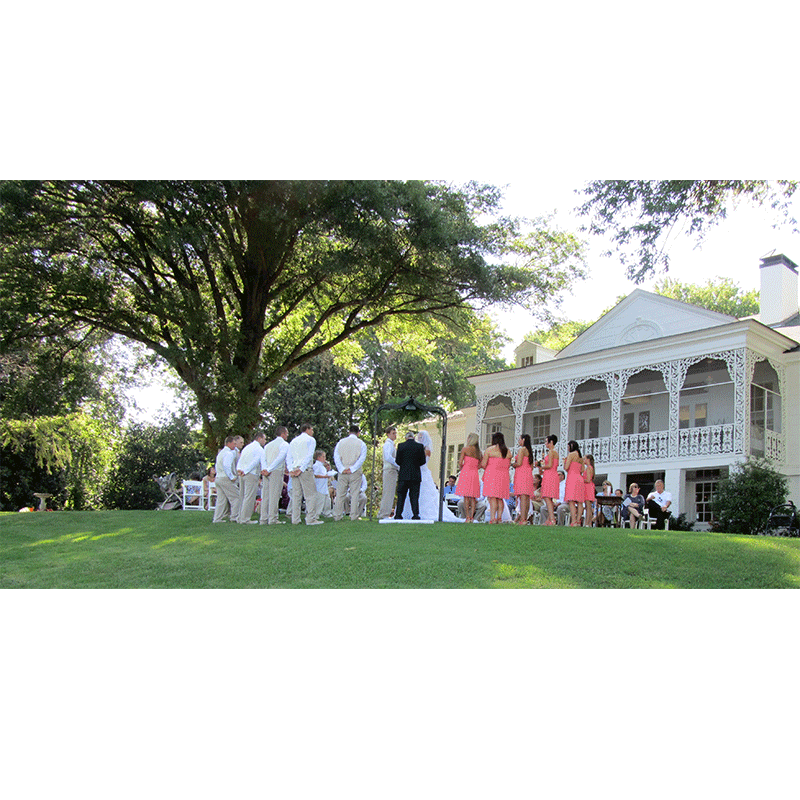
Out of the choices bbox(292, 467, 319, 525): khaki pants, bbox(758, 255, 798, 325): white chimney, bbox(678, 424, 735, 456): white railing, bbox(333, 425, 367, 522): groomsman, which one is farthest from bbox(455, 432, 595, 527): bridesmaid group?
bbox(758, 255, 798, 325): white chimney

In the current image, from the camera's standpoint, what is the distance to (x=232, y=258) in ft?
69.6

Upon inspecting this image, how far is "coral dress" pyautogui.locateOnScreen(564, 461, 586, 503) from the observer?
13728 mm

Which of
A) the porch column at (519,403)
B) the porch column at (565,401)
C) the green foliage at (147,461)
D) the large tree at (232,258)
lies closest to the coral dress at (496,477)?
the large tree at (232,258)

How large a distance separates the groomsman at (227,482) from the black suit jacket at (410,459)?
3.20 m

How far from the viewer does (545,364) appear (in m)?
26.1

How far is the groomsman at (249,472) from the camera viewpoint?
44.1ft

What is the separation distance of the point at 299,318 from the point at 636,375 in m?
11.7

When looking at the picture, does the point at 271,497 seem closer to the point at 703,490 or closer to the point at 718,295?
the point at 703,490

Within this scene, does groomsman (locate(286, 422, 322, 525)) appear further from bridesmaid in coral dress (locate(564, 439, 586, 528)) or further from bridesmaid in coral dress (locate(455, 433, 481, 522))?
bridesmaid in coral dress (locate(564, 439, 586, 528))

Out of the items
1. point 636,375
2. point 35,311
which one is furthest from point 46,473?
point 636,375

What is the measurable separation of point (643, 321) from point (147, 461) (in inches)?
738

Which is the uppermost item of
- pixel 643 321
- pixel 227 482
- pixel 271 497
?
pixel 643 321

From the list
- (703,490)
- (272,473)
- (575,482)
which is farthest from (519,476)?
(703,490)

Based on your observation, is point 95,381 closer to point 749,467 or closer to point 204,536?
point 204,536
